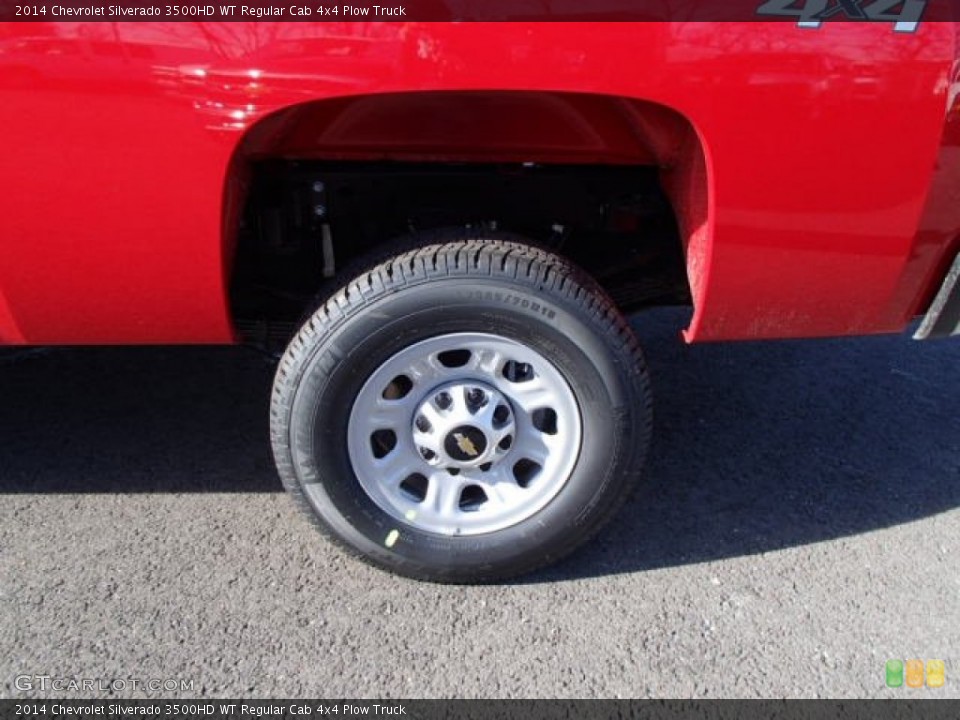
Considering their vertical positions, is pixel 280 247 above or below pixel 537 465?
above

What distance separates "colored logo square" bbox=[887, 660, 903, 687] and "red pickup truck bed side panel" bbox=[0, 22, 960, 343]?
104cm

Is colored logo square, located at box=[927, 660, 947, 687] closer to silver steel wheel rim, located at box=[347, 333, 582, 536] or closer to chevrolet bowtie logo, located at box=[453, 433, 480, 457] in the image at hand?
silver steel wheel rim, located at box=[347, 333, 582, 536]

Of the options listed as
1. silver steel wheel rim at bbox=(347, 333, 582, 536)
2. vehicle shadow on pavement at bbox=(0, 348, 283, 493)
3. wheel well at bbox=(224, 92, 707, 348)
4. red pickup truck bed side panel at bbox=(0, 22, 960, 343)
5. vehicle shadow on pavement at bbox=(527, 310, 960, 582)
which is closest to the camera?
red pickup truck bed side panel at bbox=(0, 22, 960, 343)

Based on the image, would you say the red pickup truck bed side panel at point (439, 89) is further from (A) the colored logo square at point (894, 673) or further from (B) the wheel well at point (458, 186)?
(A) the colored logo square at point (894, 673)

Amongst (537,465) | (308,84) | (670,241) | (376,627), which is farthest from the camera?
(670,241)

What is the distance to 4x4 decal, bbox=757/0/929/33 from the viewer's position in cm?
201

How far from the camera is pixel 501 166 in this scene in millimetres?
2680

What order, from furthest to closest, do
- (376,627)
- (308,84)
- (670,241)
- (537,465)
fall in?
(670,241)
(537,465)
(376,627)
(308,84)

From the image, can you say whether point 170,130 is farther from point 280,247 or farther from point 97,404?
point 97,404

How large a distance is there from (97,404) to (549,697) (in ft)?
7.32

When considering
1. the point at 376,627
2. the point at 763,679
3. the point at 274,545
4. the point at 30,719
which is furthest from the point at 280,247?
the point at 763,679

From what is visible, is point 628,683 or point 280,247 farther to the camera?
point 280,247

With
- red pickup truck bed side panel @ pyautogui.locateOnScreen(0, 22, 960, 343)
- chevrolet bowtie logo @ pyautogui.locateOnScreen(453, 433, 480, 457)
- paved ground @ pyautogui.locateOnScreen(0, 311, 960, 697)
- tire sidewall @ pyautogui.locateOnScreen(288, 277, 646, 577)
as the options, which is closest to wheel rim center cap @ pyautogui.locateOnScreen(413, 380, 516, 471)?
chevrolet bowtie logo @ pyautogui.locateOnScreen(453, 433, 480, 457)

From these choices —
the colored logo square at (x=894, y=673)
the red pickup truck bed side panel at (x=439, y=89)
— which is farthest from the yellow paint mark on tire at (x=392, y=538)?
the colored logo square at (x=894, y=673)
